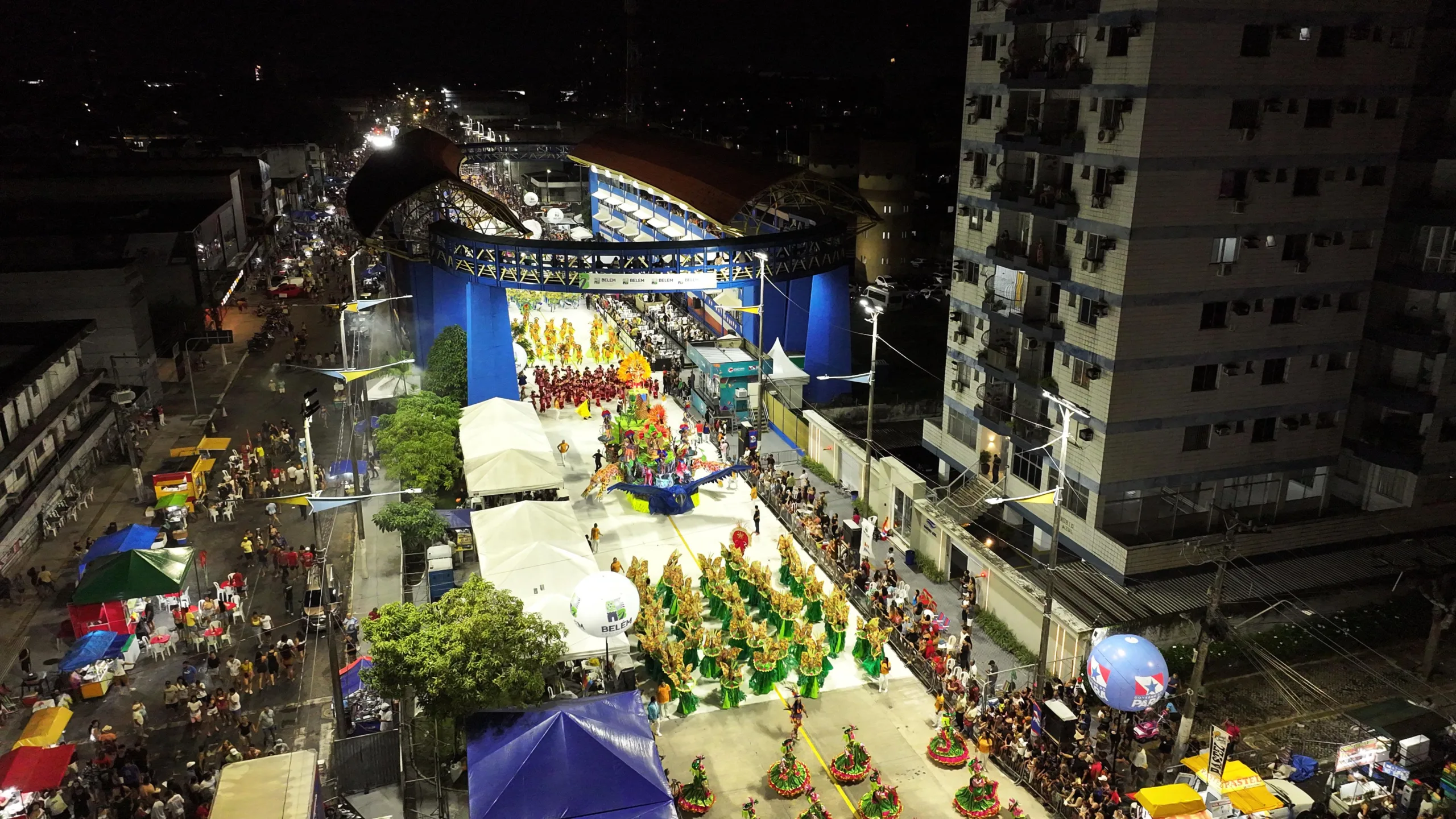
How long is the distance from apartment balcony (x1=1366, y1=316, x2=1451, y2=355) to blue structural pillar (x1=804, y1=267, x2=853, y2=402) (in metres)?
19.7

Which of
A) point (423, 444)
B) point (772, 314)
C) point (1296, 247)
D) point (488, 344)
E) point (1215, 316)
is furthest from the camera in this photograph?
point (772, 314)

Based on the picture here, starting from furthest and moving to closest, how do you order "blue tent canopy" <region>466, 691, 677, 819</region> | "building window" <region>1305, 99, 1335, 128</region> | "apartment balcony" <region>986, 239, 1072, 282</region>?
"apartment balcony" <region>986, 239, 1072, 282</region> < "building window" <region>1305, 99, 1335, 128</region> < "blue tent canopy" <region>466, 691, 677, 819</region>

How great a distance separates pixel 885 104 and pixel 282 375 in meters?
83.6

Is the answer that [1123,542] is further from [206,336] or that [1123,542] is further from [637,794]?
[206,336]

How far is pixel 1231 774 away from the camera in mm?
17859

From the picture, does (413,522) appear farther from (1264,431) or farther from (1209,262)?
(1264,431)

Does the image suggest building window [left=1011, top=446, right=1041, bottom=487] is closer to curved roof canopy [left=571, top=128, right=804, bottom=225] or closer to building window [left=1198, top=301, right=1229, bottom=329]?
building window [left=1198, top=301, right=1229, bottom=329]

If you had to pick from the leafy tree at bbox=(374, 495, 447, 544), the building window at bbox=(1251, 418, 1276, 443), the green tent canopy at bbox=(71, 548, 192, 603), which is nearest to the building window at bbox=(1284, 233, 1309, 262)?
the building window at bbox=(1251, 418, 1276, 443)

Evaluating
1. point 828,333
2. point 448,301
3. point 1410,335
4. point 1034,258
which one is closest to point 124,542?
point 448,301

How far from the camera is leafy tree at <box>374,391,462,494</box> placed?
30578mm

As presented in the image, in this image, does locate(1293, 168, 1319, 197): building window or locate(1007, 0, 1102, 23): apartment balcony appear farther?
locate(1293, 168, 1319, 197): building window

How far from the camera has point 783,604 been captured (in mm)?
23469

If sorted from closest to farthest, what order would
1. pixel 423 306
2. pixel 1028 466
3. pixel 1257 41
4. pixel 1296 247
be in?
pixel 1257 41 < pixel 1296 247 < pixel 1028 466 < pixel 423 306

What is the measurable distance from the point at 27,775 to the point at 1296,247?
30463 mm
